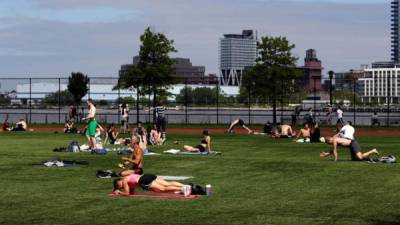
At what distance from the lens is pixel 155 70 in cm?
6119

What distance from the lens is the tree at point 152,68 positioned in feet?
202

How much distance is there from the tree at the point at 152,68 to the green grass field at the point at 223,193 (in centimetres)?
3453

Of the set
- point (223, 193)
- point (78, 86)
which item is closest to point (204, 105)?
point (78, 86)

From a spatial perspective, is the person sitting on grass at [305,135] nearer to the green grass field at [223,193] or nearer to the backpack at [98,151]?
the green grass field at [223,193]

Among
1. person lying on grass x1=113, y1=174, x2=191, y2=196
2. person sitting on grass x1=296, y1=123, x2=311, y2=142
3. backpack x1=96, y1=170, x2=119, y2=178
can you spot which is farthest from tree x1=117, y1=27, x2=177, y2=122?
person lying on grass x1=113, y1=174, x2=191, y2=196

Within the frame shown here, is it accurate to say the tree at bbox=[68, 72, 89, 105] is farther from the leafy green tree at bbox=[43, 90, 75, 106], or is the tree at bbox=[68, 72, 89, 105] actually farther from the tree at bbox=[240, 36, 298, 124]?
the tree at bbox=[240, 36, 298, 124]

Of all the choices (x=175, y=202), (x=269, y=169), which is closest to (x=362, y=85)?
(x=269, y=169)

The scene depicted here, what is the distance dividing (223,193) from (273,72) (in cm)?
4593

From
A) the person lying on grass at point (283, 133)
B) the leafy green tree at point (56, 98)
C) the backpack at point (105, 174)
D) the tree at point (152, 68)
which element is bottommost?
the backpack at point (105, 174)

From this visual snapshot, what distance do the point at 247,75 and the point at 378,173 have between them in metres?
43.7

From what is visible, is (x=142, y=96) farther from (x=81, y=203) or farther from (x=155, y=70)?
(x=81, y=203)

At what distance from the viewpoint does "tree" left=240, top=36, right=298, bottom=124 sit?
62.3 metres

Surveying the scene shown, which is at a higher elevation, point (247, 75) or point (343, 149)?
point (247, 75)

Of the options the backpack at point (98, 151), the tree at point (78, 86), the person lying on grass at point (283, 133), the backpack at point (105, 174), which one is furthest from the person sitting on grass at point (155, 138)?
the tree at point (78, 86)
